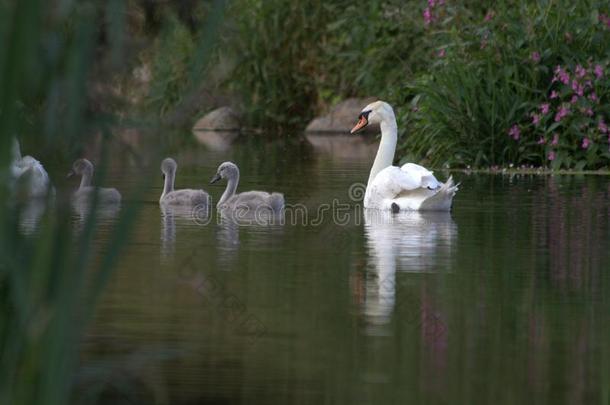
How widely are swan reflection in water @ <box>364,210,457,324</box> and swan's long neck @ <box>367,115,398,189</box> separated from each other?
1249 mm

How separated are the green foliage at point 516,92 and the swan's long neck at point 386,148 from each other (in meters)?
2.77

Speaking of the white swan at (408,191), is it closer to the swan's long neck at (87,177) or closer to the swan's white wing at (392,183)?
the swan's white wing at (392,183)

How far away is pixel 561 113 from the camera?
18.5 meters

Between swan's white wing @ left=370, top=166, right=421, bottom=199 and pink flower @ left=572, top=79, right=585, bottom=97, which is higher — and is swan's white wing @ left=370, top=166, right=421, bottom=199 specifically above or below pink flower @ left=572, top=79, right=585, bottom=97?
below

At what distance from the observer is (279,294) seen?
881 centimetres

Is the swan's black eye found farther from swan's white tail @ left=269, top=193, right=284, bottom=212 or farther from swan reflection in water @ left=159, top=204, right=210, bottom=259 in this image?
swan's white tail @ left=269, top=193, right=284, bottom=212

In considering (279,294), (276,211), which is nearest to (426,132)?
(276,211)

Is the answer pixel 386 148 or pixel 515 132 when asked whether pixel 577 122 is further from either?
pixel 386 148

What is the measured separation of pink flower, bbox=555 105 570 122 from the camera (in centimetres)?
1856

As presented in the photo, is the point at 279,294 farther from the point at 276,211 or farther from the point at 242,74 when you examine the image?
the point at 242,74

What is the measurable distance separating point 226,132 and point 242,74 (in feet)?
4.46

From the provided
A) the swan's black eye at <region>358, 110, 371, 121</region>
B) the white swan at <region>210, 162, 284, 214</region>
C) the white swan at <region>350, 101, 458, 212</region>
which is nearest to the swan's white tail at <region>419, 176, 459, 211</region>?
the white swan at <region>350, 101, 458, 212</region>

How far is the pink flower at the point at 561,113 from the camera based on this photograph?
731 inches

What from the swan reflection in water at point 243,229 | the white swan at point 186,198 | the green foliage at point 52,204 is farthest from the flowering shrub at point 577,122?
the green foliage at point 52,204
